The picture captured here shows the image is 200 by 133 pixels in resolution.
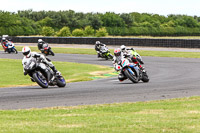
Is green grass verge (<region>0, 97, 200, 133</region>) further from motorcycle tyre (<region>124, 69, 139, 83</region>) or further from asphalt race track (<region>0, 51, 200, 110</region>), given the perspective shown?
motorcycle tyre (<region>124, 69, 139, 83</region>)

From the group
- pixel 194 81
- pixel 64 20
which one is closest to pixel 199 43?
pixel 194 81

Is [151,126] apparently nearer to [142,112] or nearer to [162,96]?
[142,112]

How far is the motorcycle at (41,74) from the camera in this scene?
51.6 ft

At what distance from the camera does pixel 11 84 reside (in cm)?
1856

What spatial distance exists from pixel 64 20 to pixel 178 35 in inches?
1293

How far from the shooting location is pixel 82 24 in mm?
109000

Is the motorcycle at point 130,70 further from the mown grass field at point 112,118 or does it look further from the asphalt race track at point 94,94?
the mown grass field at point 112,118

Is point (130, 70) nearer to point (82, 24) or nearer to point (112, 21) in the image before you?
point (82, 24)

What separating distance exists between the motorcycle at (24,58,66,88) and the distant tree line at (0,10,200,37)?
208ft

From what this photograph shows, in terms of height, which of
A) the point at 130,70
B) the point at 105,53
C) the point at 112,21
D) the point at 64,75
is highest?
the point at 112,21

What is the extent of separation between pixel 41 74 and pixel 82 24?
307ft

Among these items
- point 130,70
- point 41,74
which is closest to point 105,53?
point 130,70

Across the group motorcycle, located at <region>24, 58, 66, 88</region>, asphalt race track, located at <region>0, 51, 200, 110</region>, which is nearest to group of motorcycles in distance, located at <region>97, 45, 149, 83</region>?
asphalt race track, located at <region>0, 51, 200, 110</region>

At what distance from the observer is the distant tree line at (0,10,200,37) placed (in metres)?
91.1
